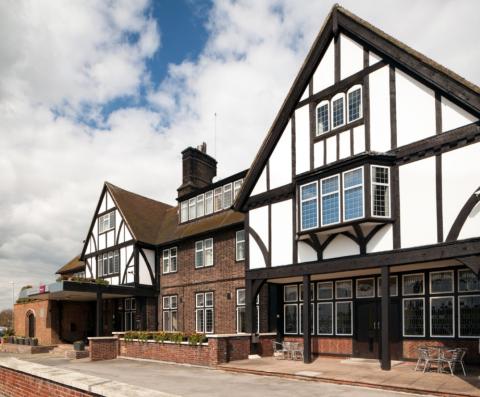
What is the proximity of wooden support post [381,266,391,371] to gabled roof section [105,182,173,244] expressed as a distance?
52.7ft

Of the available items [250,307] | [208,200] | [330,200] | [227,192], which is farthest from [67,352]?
[330,200]

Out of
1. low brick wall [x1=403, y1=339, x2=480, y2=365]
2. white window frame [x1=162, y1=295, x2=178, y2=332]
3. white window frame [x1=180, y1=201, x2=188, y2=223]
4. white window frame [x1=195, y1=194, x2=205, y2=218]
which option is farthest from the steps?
low brick wall [x1=403, y1=339, x2=480, y2=365]

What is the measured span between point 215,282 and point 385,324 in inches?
429

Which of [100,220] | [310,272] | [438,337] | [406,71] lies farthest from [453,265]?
[100,220]

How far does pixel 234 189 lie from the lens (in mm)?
24734

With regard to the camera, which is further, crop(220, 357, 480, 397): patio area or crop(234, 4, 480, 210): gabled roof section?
crop(234, 4, 480, 210): gabled roof section

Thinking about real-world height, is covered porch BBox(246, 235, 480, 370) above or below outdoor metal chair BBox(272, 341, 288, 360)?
above

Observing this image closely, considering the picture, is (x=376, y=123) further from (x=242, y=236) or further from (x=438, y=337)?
(x=242, y=236)

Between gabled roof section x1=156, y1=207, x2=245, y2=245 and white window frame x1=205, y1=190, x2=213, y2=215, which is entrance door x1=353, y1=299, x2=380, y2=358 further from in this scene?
white window frame x1=205, y1=190, x2=213, y2=215

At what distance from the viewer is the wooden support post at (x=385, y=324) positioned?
14180 millimetres

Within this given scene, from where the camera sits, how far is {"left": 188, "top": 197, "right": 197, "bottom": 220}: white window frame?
27.4 m

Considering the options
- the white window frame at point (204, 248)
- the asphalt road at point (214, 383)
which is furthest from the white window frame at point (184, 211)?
the asphalt road at point (214, 383)

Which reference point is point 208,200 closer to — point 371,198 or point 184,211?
point 184,211

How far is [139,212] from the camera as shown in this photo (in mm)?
30406
